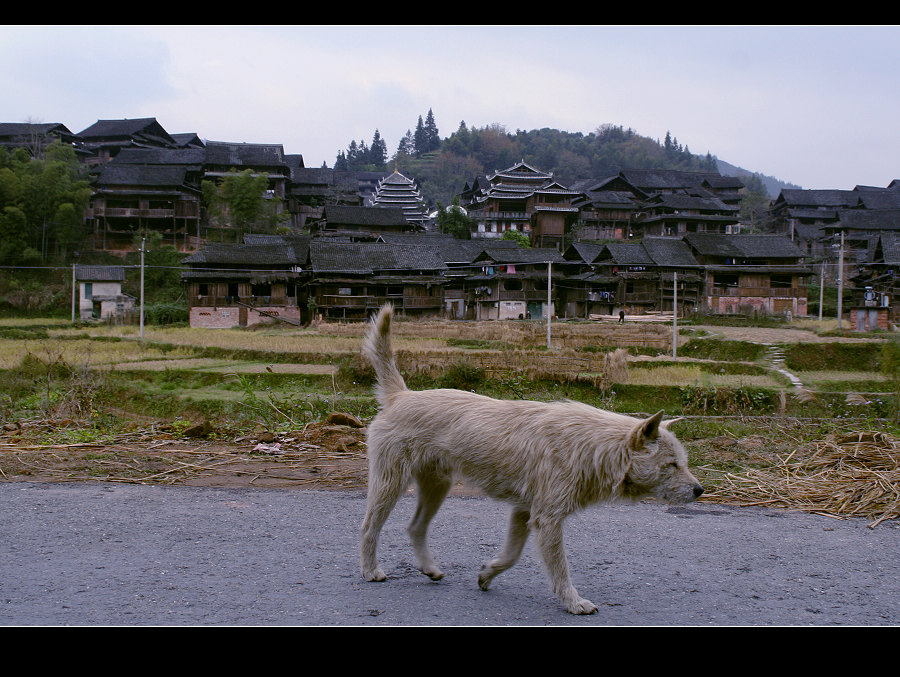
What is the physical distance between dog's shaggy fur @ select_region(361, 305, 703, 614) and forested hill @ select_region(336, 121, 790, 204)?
96402mm

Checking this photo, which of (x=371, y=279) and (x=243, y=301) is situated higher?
(x=371, y=279)

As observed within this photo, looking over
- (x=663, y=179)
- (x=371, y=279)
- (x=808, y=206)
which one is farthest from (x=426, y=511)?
(x=808, y=206)

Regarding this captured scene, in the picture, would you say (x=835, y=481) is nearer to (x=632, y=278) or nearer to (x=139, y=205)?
(x=632, y=278)

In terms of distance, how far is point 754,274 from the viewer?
4800cm

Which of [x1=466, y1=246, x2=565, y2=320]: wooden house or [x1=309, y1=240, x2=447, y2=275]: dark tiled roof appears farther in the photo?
[x1=466, y1=246, x2=565, y2=320]: wooden house

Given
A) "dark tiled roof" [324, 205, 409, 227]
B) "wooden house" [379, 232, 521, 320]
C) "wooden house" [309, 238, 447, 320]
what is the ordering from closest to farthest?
1. "wooden house" [309, 238, 447, 320]
2. "wooden house" [379, 232, 521, 320]
3. "dark tiled roof" [324, 205, 409, 227]

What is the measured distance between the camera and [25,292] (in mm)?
42469

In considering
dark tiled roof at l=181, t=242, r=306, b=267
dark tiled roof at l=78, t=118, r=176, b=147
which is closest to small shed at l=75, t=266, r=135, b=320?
dark tiled roof at l=181, t=242, r=306, b=267

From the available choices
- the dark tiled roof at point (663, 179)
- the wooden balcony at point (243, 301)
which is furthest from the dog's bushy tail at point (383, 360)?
the dark tiled roof at point (663, 179)

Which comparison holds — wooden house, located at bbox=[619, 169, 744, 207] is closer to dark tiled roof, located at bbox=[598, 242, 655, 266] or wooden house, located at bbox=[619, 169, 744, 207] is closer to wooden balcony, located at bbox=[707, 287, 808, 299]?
dark tiled roof, located at bbox=[598, 242, 655, 266]

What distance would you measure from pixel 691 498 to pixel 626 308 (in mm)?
46308

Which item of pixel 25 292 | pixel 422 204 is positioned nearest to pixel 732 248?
pixel 422 204

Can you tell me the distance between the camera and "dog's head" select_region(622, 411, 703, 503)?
3.70 metres

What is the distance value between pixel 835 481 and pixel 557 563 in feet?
13.7
